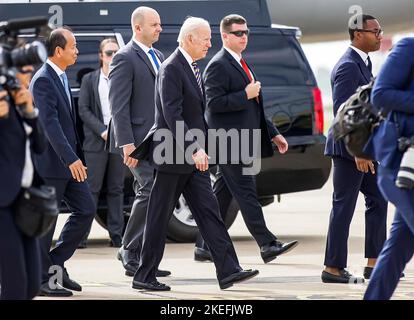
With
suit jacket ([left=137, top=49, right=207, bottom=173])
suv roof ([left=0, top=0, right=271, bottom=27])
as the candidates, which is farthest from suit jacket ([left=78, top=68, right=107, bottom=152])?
suit jacket ([left=137, top=49, right=207, bottom=173])

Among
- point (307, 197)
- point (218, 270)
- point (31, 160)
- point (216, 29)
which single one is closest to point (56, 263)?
point (218, 270)

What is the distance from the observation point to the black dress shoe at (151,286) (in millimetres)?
8897

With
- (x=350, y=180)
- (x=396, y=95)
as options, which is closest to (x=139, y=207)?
(x=350, y=180)

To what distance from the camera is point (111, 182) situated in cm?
1195

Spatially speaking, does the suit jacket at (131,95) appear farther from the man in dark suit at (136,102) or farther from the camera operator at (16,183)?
the camera operator at (16,183)

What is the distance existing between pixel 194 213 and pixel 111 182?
320 cm

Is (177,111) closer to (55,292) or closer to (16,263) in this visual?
(55,292)

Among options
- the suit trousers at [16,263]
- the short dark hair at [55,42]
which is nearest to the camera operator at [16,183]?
the suit trousers at [16,263]

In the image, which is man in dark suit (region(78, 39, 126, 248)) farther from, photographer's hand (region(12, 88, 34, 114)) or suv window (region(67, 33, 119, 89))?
photographer's hand (region(12, 88, 34, 114))

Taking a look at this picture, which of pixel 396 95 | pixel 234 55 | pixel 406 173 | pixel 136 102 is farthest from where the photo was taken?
pixel 234 55

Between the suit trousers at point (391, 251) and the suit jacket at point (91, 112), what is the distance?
5.30 meters

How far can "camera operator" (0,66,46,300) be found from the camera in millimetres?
6246

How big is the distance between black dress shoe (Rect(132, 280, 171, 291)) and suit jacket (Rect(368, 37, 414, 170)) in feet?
8.16

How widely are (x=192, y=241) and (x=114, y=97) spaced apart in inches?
114
